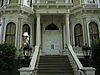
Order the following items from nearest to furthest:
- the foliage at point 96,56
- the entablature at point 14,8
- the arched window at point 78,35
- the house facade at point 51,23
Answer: the foliage at point 96,56 → the house facade at point 51,23 → the entablature at point 14,8 → the arched window at point 78,35

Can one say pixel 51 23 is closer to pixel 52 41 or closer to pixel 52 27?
pixel 52 27

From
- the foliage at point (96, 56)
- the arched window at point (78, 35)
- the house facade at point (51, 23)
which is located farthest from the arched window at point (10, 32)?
the foliage at point (96, 56)

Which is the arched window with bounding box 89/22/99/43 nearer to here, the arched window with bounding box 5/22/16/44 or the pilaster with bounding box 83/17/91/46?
the pilaster with bounding box 83/17/91/46

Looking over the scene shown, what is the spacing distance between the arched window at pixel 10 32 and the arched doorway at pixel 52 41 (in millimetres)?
3311

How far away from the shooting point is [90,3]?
623 inches

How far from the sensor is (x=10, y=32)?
14727 millimetres

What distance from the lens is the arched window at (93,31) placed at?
1485 cm

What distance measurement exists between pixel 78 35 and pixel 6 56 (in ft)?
25.7

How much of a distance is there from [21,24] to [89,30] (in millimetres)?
7040

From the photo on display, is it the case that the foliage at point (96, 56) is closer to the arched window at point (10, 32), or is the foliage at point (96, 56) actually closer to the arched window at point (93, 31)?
the arched window at point (93, 31)

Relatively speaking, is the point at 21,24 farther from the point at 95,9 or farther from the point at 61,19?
the point at 95,9

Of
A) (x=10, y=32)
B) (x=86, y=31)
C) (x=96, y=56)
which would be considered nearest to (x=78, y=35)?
(x=86, y=31)

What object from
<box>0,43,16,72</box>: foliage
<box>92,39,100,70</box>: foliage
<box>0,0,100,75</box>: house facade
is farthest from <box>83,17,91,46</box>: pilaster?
<box>0,43,16,72</box>: foliage

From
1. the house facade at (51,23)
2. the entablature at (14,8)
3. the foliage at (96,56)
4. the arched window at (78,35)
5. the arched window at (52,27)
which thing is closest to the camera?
the foliage at (96,56)
